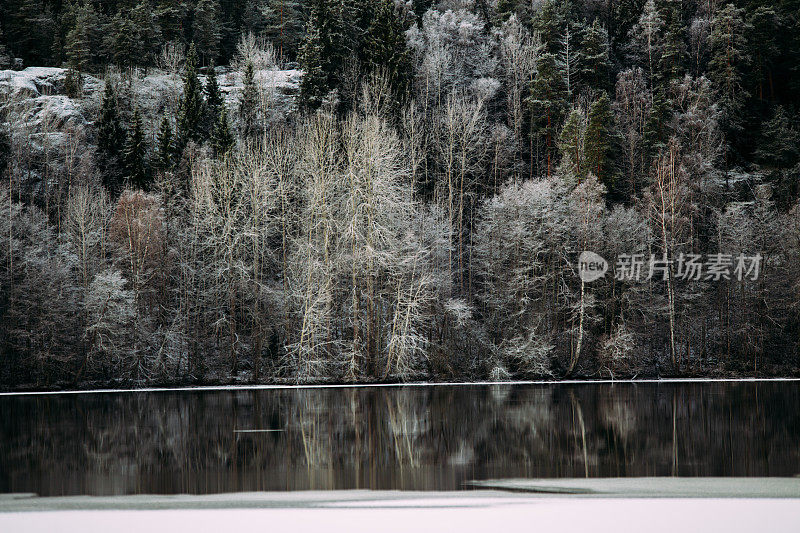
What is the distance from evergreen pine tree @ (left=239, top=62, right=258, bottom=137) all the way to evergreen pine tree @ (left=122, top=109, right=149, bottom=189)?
9.49 m

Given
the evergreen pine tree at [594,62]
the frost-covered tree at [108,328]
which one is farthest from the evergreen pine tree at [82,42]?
the evergreen pine tree at [594,62]

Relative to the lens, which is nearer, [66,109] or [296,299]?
[296,299]

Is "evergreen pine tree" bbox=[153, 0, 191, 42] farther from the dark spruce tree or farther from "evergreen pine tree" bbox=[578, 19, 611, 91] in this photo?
the dark spruce tree

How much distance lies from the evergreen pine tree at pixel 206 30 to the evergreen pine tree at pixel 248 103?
20.3 meters

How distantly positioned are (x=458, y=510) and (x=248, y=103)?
63776 mm

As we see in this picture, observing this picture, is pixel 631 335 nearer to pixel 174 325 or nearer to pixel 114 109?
pixel 174 325

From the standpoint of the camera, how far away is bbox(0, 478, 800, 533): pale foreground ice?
12273mm

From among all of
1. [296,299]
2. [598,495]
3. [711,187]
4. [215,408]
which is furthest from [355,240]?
[598,495]

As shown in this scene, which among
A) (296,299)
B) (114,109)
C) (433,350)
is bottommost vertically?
(433,350)

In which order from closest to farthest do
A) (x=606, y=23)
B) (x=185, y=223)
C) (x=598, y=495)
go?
(x=598, y=495), (x=185, y=223), (x=606, y=23)

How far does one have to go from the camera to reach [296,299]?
49.2m

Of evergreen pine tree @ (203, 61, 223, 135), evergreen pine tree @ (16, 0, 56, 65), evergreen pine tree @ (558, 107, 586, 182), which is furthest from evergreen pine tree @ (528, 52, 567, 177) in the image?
evergreen pine tree @ (16, 0, 56, 65)

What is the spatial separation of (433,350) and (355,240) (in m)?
8.64

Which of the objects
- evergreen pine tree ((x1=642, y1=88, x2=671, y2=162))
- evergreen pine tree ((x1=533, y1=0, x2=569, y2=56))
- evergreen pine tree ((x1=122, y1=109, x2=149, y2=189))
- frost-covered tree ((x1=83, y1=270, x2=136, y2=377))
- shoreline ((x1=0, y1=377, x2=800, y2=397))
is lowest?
shoreline ((x1=0, y1=377, x2=800, y2=397))
